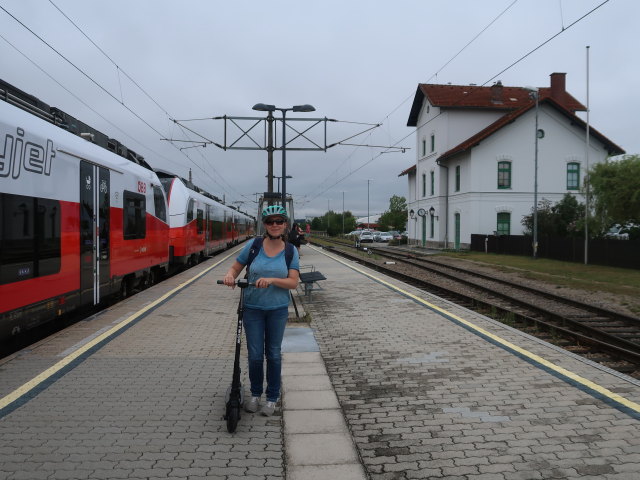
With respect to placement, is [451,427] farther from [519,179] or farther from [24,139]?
[519,179]

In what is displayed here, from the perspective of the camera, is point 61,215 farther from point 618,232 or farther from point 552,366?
point 618,232

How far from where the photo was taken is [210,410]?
14.7ft

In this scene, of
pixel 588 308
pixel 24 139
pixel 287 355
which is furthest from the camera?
pixel 588 308

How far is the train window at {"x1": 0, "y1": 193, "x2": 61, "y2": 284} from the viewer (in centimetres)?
564

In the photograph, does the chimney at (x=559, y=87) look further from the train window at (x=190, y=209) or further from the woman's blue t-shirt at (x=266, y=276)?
the woman's blue t-shirt at (x=266, y=276)

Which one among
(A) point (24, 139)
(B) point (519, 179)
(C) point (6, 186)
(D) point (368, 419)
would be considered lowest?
(D) point (368, 419)

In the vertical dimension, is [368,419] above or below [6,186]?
below

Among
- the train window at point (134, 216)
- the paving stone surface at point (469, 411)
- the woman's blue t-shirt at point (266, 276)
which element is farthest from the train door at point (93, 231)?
the woman's blue t-shirt at point (266, 276)

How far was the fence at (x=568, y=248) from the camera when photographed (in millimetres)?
22266

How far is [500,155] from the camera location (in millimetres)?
35094

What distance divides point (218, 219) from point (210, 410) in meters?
23.6

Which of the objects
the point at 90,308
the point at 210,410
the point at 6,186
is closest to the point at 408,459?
the point at 210,410

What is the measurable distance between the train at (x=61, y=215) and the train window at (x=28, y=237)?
11 millimetres

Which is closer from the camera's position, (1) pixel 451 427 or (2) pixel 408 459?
(2) pixel 408 459
